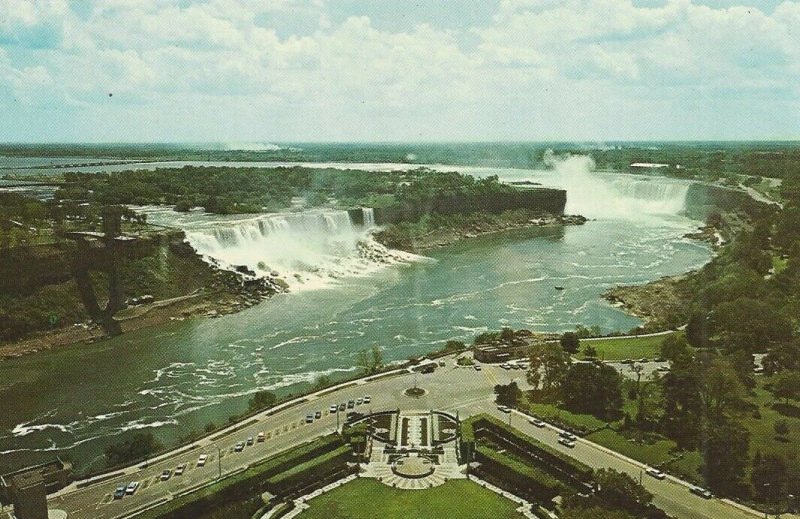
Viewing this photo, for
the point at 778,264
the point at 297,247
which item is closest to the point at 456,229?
the point at 297,247

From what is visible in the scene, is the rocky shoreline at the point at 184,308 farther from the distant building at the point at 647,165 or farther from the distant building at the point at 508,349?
the distant building at the point at 647,165

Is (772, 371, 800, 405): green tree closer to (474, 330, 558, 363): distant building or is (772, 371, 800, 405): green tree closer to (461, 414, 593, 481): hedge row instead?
(461, 414, 593, 481): hedge row

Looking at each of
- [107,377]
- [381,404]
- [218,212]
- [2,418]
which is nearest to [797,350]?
[381,404]

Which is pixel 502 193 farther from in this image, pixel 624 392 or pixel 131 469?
pixel 131 469

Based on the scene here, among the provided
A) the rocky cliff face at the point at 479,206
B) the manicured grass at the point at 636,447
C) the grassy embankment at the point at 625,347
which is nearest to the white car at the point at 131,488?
the manicured grass at the point at 636,447

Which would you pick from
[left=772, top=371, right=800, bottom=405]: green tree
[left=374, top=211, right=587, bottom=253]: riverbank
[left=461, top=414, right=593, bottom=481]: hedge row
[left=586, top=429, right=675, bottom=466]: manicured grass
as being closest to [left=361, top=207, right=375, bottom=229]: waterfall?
[left=374, top=211, right=587, bottom=253]: riverbank

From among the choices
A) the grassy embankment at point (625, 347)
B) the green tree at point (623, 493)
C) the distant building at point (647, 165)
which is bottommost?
the grassy embankment at point (625, 347)
